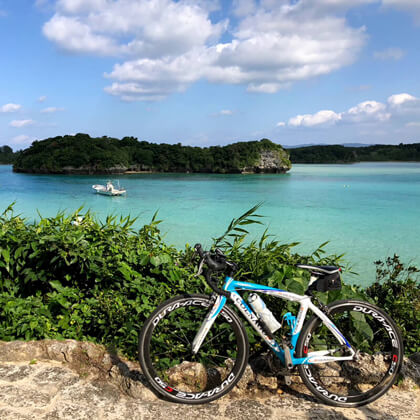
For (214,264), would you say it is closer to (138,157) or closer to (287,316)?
(287,316)

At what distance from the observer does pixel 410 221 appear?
33344mm

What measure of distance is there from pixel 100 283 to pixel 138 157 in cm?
11097

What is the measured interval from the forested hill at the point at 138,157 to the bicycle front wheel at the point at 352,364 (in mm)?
98347

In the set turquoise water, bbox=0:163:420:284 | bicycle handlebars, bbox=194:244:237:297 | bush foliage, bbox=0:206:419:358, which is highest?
bicycle handlebars, bbox=194:244:237:297

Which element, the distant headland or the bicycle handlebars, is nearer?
the bicycle handlebars

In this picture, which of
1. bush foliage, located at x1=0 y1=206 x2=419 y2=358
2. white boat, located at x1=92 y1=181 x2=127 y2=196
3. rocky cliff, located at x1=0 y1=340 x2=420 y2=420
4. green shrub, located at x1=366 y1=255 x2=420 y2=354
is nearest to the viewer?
rocky cliff, located at x1=0 y1=340 x2=420 y2=420

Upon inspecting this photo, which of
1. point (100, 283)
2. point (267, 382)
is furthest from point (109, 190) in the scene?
point (267, 382)

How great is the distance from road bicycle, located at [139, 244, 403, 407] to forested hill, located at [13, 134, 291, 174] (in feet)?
322

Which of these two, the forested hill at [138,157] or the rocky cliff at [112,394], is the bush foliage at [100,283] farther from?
the forested hill at [138,157]

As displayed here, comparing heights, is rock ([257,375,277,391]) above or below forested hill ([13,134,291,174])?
below

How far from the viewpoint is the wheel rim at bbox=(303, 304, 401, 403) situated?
2.90 m

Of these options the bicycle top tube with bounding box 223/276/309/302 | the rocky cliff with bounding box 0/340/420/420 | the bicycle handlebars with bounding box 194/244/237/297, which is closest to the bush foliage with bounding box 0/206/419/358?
the rocky cliff with bounding box 0/340/420/420

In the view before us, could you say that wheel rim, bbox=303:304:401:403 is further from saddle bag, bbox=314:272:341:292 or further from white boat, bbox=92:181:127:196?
white boat, bbox=92:181:127:196

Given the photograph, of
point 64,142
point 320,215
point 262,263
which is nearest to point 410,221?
point 320,215
